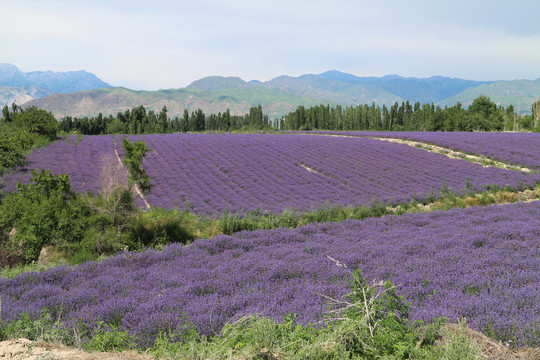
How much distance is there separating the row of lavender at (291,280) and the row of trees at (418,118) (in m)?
77.3

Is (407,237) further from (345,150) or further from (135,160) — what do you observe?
(345,150)

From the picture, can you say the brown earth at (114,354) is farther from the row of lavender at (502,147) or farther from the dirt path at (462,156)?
the row of lavender at (502,147)

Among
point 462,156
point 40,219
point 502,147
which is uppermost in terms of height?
point 502,147

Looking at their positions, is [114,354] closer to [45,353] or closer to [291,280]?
[45,353]

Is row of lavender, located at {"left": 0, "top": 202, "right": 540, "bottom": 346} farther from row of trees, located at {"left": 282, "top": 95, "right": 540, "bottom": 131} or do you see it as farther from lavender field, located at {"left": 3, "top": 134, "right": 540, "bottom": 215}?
row of trees, located at {"left": 282, "top": 95, "right": 540, "bottom": 131}

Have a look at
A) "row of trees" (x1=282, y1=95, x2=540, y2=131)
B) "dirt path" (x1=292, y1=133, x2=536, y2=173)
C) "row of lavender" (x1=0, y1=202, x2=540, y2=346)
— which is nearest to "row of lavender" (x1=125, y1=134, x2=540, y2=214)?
"dirt path" (x1=292, y1=133, x2=536, y2=173)

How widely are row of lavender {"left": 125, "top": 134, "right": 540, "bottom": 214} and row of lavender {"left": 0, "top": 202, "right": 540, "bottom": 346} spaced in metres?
7.61

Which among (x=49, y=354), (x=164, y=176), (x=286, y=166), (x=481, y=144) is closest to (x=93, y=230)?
(x=49, y=354)

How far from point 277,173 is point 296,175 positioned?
1428 millimetres

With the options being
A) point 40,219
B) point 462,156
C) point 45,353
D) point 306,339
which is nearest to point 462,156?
point 462,156

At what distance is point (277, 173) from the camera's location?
78.5 ft

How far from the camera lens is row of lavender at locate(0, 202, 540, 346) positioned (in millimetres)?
4219

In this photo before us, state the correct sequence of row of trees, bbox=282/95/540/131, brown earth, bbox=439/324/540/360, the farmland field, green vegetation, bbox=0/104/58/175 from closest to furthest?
brown earth, bbox=439/324/540/360 → the farmland field → green vegetation, bbox=0/104/58/175 → row of trees, bbox=282/95/540/131

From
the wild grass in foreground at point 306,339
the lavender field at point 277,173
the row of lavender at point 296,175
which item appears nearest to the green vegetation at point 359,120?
the lavender field at point 277,173
